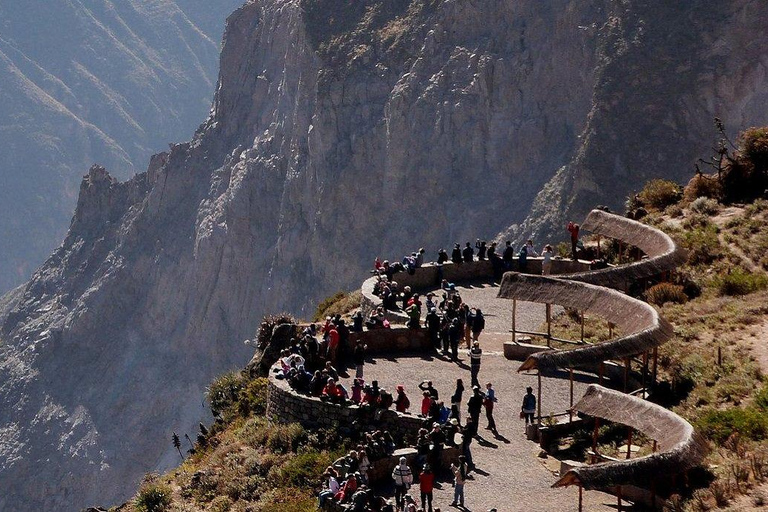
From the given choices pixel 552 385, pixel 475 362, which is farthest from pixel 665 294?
pixel 475 362

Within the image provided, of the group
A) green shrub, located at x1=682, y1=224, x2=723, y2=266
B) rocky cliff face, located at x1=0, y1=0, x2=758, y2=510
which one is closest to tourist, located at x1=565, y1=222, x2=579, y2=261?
green shrub, located at x1=682, y1=224, x2=723, y2=266

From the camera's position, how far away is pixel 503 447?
29.9 m

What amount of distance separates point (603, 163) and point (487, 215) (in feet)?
44.6

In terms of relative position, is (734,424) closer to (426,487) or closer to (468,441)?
(468,441)

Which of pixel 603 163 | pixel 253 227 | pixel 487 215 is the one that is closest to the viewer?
pixel 603 163

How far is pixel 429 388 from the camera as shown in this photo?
3098 cm

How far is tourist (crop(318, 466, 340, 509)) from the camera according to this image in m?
27.4

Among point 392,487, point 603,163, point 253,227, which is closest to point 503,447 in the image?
point 392,487

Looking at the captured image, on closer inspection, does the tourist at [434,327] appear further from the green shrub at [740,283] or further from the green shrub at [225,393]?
the green shrub at [740,283]

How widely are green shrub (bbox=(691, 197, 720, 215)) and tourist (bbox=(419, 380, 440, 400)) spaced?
15960mm

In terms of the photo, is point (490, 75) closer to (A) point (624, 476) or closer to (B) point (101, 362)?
(B) point (101, 362)

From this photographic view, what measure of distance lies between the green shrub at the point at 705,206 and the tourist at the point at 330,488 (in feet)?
70.0

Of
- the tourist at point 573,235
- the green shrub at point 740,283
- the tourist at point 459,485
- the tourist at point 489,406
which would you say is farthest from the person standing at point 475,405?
the tourist at point 573,235

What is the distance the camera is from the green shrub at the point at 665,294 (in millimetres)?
37750
